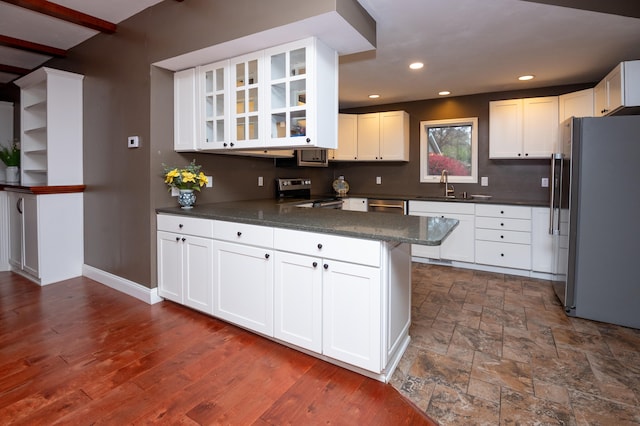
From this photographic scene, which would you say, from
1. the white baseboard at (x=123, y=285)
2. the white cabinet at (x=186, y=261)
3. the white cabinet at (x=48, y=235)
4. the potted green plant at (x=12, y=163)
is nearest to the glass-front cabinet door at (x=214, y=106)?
the white cabinet at (x=186, y=261)

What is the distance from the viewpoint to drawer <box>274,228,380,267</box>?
74.1 inches

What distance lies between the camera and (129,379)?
1.97 meters

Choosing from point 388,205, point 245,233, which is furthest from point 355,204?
point 245,233

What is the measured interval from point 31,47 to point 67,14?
1.20 m

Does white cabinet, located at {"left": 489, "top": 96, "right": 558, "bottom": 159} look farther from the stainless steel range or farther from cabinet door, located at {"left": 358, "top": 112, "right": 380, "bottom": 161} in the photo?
the stainless steel range

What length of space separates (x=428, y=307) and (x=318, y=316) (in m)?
1.40

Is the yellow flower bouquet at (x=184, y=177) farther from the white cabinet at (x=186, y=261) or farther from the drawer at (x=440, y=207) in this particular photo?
the drawer at (x=440, y=207)

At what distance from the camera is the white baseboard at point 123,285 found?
3.10 metres

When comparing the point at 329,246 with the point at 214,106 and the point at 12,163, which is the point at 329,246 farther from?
the point at 12,163

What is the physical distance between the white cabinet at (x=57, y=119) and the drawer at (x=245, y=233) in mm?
2262

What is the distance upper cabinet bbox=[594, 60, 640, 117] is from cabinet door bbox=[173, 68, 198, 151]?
3.54m

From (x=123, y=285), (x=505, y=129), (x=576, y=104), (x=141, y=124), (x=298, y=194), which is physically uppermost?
(x=576, y=104)

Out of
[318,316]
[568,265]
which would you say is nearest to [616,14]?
[568,265]

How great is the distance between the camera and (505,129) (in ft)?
14.1
